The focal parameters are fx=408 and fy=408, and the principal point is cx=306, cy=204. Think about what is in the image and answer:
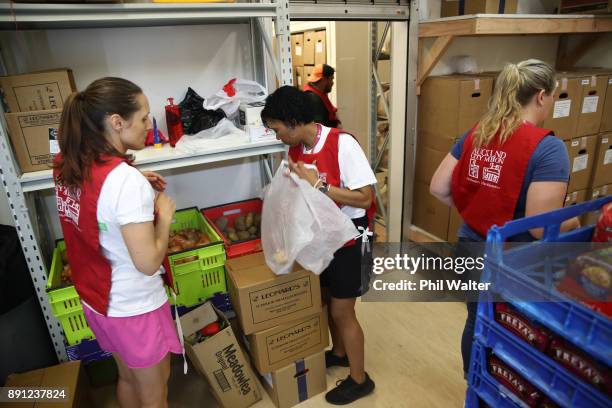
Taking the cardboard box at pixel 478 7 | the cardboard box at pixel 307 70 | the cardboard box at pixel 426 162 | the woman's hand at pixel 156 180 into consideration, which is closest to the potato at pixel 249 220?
the woman's hand at pixel 156 180

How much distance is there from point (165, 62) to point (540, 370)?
6.86ft

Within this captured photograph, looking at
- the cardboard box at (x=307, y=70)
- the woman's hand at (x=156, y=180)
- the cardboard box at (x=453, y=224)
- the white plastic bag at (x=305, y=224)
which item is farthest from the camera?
the cardboard box at (x=307, y=70)

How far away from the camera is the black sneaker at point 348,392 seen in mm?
1959

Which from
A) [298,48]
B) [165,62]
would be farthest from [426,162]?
[298,48]

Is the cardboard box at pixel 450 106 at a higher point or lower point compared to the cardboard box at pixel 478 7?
lower

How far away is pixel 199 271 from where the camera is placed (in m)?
1.96

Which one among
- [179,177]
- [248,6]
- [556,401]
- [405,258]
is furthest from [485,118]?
[405,258]

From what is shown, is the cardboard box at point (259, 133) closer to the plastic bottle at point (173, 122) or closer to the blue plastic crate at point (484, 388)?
the plastic bottle at point (173, 122)

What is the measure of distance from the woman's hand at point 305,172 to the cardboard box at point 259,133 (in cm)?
39

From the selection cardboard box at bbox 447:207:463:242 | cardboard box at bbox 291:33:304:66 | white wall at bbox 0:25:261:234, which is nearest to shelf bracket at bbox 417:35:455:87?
cardboard box at bbox 447:207:463:242

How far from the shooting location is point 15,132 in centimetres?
156

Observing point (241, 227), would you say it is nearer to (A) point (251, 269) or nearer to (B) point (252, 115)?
(A) point (251, 269)

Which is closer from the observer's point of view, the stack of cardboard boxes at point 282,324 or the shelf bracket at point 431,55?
the stack of cardboard boxes at point 282,324

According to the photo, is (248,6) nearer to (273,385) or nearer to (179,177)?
(179,177)
